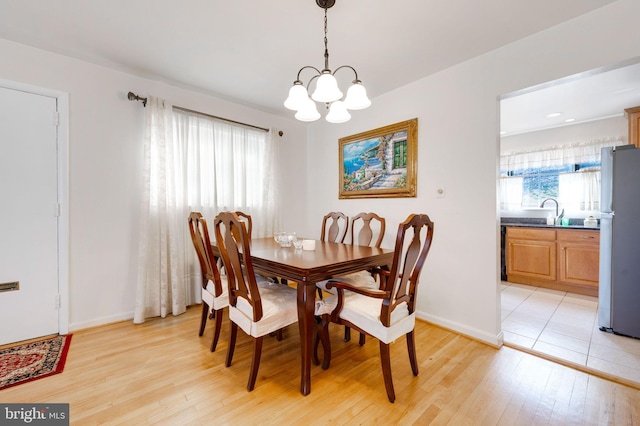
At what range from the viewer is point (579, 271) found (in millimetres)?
3312

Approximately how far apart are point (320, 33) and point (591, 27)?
1.86m

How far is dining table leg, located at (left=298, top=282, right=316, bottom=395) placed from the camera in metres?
1.55

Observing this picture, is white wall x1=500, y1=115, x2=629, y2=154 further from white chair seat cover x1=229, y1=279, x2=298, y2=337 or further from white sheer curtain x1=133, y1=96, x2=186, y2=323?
white sheer curtain x1=133, y1=96, x2=186, y2=323

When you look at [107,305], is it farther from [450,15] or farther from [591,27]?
[591,27]

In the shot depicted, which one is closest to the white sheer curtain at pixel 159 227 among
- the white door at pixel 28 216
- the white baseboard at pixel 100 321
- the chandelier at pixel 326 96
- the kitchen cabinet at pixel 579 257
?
the white baseboard at pixel 100 321

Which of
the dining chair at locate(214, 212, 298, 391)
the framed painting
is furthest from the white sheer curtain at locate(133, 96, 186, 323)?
the framed painting

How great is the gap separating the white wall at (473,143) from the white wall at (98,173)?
9.16 feet

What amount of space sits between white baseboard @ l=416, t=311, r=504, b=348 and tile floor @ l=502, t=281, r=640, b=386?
123mm

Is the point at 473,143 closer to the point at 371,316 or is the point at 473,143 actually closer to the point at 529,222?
the point at 371,316

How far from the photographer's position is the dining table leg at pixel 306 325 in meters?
1.55

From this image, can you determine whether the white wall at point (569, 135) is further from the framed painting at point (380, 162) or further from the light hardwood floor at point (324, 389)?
the light hardwood floor at point (324, 389)

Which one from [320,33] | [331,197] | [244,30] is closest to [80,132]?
[244,30]

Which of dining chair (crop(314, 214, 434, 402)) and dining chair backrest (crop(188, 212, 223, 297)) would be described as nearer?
dining chair (crop(314, 214, 434, 402))

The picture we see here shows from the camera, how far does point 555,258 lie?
3506 millimetres
